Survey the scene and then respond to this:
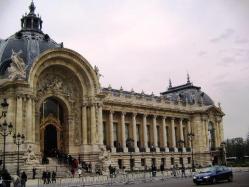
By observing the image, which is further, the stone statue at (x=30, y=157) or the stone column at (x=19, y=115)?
the stone column at (x=19, y=115)

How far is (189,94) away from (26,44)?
34.3 m

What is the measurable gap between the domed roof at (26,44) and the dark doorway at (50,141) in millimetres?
8039

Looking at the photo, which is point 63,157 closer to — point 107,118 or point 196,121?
point 107,118

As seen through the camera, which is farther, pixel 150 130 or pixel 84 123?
pixel 150 130

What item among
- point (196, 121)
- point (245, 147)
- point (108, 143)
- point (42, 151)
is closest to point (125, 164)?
point (108, 143)

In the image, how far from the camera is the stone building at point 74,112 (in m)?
40.2

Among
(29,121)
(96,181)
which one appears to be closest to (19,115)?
(29,121)

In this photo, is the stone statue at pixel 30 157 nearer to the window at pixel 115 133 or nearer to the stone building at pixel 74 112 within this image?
the stone building at pixel 74 112

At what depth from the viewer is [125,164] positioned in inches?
2103

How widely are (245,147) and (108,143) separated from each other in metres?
61.7

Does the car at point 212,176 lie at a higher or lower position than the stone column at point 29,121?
lower

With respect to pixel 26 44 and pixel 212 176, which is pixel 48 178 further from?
pixel 26 44

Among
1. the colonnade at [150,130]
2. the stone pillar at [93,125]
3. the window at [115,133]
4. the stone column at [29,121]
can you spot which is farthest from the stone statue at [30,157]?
the window at [115,133]

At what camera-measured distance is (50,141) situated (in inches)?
1799
